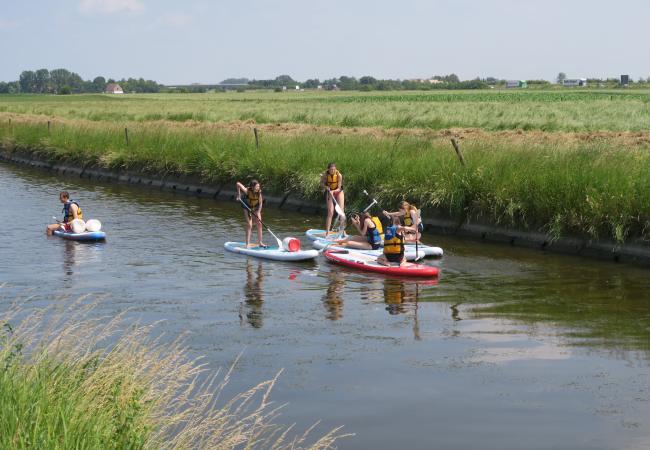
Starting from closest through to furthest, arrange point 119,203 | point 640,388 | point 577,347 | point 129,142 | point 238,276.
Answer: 1. point 640,388
2. point 577,347
3. point 238,276
4. point 119,203
5. point 129,142

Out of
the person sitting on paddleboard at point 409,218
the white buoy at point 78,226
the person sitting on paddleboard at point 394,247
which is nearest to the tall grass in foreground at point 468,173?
the person sitting on paddleboard at point 409,218

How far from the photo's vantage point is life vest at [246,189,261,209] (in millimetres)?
20609

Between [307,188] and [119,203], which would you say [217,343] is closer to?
[307,188]

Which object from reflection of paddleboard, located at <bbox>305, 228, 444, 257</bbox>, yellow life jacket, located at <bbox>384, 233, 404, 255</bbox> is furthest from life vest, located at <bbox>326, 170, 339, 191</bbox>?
yellow life jacket, located at <bbox>384, 233, 404, 255</bbox>

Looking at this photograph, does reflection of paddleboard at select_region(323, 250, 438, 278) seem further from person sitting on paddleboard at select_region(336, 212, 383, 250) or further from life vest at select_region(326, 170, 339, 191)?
life vest at select_region(326, 170, 339, 191)

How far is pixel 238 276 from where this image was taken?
1834 cm

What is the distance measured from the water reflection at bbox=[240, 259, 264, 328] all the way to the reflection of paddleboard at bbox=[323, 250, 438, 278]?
160cm

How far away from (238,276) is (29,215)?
12.2 metres

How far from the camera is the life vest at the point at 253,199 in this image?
20609 mm

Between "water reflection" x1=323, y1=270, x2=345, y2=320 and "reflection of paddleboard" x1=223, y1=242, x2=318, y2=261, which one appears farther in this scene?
"reflection of paddleboard" x1=223, y1=242, x2=318, y2=261

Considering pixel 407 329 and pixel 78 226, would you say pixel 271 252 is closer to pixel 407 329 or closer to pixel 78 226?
pixel 78 226

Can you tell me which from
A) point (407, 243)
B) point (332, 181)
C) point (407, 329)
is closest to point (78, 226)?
point (332, 181)

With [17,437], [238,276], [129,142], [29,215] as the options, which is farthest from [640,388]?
[129,142]

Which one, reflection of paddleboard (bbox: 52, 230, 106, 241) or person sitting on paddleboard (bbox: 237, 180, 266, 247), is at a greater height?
person sitting on paddleboard (bbox: 237, 180, 266, 247)
